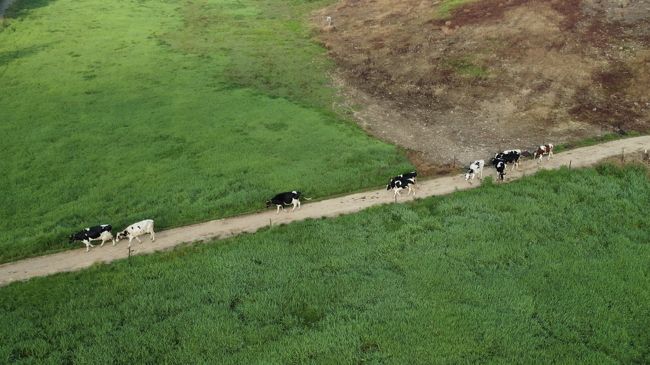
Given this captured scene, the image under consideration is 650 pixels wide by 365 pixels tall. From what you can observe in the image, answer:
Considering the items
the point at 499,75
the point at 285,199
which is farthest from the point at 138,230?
the point at 499,75

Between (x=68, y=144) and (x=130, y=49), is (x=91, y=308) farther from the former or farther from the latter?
(x=130, y=49)

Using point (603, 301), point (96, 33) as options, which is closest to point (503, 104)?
point (603, 301)

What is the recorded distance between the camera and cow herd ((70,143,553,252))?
24.5m

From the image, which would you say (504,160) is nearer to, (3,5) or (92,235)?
(92,235)

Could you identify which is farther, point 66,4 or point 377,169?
point 66,4

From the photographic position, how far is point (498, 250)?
22.4 meters

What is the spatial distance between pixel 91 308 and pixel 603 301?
62.7 feet

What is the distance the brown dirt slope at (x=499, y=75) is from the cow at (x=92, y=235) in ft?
63.1

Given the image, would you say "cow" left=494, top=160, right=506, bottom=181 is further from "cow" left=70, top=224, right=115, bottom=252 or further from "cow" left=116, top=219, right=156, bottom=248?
"cow" left=70, top=224, right=115, bottom=252

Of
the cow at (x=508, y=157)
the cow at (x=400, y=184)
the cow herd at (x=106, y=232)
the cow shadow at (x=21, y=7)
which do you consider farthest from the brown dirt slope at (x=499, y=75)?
the cow shadow at (x=21, y=7)

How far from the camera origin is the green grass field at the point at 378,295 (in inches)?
678

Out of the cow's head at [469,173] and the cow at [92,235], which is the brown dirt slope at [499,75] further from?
the cow at [92,235]

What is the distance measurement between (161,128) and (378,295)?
24226 mm

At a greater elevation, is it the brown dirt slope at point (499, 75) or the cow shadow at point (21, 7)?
the cow shadow at point (21, 7)
